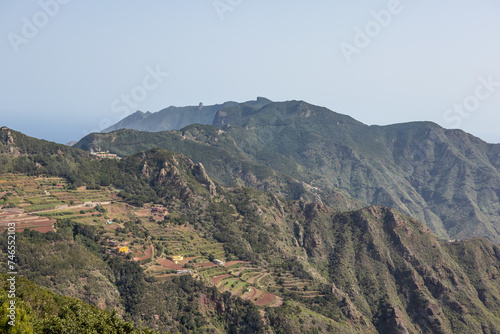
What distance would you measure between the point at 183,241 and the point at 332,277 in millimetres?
78759

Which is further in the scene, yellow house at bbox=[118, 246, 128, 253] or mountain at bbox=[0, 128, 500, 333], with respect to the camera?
yellow house at bbox=[118, 246, 128, 253]

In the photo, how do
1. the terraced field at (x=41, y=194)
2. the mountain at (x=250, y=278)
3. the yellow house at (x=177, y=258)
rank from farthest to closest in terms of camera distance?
the terraced field at (x=41, y=194) → the yellow house at (x=177, y=258) → the mountain at (x=250, y=278)

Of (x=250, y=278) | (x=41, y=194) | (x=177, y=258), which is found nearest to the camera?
(x=177, y=258)

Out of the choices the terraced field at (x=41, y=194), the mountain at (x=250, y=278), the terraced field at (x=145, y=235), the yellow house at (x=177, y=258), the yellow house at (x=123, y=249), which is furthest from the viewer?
the terraced field at (x=41, y=194)

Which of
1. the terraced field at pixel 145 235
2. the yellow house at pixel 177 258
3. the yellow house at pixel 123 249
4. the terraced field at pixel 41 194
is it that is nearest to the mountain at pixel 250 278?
the terraced field at pixel 145 235

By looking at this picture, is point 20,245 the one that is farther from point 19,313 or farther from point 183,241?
point 19,313

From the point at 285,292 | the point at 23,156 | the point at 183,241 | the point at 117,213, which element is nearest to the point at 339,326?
the point at 285,292

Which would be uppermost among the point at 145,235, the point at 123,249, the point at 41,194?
the point at 41,194

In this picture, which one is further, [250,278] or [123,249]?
[250,278]

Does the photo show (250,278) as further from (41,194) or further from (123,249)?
(41,194)

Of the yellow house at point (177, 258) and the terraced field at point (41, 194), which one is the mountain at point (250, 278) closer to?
the terraced field at point (41, 194)

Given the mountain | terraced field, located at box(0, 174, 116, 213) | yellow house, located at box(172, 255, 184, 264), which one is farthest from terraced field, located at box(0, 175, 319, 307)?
yellow house, located at box(172, 255, 184, 264)

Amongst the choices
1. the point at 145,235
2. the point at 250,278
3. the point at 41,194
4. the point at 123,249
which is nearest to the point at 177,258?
the point at 145,235

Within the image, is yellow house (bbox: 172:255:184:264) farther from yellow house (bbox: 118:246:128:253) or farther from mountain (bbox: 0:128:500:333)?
yellow house (bbox: 118:246:128:253)
